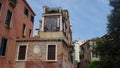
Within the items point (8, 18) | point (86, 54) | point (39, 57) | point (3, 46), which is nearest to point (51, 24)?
point (39, 57)

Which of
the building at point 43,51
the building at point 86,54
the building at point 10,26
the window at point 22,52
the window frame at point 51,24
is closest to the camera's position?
the building at point 10,26

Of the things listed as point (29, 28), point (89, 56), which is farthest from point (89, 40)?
point (29, 28)

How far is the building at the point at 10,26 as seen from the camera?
66.4 feet

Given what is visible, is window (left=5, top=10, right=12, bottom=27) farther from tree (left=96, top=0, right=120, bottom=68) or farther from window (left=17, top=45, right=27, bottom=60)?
tree (left=96, top=0, right=120, bottom=68)

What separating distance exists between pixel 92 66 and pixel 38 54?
18.7 metres

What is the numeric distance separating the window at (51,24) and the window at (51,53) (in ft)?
9.56

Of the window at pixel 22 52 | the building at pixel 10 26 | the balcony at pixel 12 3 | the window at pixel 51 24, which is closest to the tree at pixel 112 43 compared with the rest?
the window at pixel 51 24

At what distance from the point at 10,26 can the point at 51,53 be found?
19.2ft

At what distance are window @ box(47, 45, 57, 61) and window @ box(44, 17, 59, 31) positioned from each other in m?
2.91

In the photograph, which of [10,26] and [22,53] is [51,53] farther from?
[10,26]

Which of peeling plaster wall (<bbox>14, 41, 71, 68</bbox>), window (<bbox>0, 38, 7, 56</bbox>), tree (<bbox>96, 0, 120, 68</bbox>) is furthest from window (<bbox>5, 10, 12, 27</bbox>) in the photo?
tree (<bbox>96, 0, 120, 68</bbox>)

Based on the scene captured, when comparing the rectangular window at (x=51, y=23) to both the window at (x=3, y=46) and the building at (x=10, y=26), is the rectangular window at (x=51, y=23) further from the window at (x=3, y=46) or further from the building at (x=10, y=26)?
the window at (x=3, y=46)

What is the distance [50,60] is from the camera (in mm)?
21328

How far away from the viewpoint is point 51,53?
21.8 m
